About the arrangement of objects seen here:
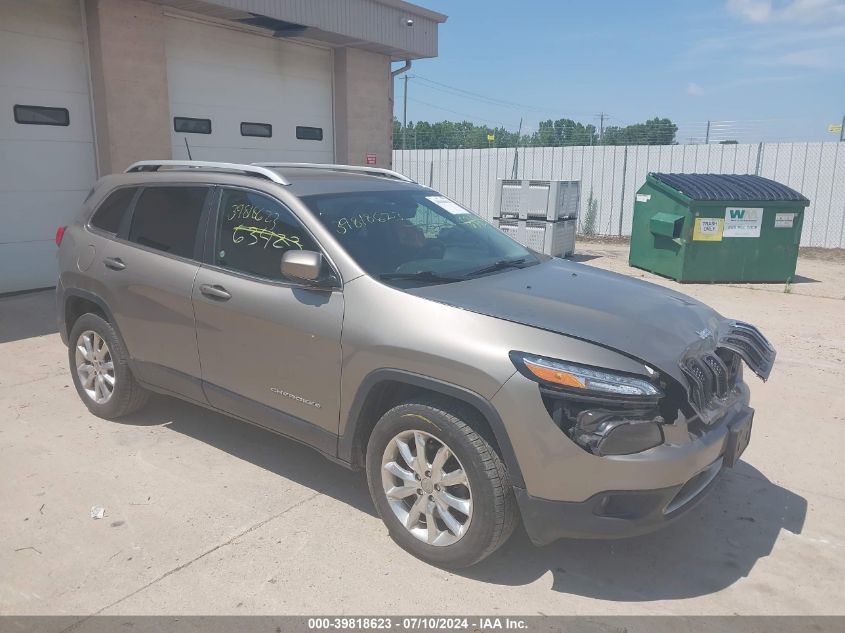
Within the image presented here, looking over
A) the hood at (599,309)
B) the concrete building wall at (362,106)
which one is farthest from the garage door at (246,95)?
the hood at (599,309)

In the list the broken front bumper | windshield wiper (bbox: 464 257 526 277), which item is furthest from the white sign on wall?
the broken front bumper

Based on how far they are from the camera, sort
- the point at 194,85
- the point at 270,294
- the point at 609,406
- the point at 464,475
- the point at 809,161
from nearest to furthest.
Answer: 1. the point at 609,406
2. the point at 464,475
3. the point at 270,294
4. the point at 194,85
5. the point at 809,161

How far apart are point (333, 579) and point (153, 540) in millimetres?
970

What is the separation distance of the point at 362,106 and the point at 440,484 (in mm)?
10100

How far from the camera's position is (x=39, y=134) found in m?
8.22

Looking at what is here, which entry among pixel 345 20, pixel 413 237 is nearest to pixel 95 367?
pixel 413 237

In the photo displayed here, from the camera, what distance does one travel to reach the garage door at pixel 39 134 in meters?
7.91

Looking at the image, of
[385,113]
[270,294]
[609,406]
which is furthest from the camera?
[385,113]

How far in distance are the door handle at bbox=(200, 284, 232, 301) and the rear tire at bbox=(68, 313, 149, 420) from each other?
3.34ft

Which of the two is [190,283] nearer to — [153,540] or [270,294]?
[270,294]

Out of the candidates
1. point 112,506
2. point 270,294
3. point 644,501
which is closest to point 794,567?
point 644,501

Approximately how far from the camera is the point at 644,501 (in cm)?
275

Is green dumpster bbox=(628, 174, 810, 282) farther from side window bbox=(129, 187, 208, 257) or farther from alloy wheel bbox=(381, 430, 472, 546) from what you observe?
alloy wheel bbox=(381, 430, 472, 546)

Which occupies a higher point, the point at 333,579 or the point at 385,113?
the point at 385,113
